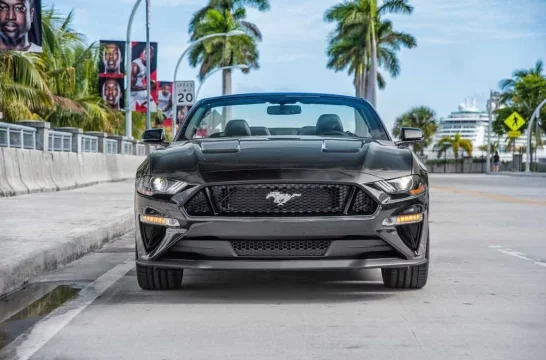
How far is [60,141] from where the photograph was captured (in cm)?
2284

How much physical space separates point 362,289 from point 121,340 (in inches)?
90.2

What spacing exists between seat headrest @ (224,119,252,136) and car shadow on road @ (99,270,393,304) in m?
1.14

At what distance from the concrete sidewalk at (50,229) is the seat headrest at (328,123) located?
2.63 metres

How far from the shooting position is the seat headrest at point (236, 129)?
312 inches

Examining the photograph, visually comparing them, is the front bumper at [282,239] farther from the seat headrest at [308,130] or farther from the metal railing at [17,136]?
the metal railing at [17,136]

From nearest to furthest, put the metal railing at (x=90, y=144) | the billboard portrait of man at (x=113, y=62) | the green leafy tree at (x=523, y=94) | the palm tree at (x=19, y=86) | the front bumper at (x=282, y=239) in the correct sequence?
the front bumper at (x=282, y=239), the metal railing at (x=90, y=144), the palm tree at (x=19, y=86), the billboard portrait of man at (x=113, y=62), the green leafy tree at (x=523, y=94)

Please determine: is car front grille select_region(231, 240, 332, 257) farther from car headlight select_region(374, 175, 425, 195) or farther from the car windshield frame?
the car windshield frame

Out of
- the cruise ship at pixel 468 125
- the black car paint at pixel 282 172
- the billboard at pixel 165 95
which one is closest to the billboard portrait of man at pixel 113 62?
the billboard at pixel 165 95

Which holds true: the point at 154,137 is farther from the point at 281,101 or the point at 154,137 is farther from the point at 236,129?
the point at 281,101

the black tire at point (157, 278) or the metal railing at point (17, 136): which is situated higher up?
the metal railing at point (17, 136)

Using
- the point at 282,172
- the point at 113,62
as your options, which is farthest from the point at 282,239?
the point at 113,62

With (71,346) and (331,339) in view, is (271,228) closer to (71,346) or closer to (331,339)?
(331,339)

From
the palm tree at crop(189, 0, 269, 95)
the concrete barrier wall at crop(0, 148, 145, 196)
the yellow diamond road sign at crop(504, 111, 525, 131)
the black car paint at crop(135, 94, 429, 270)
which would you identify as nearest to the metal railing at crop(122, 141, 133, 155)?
the concrete barrier wall at crop(0, 148, 145, 196)

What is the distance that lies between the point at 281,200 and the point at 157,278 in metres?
1.24
